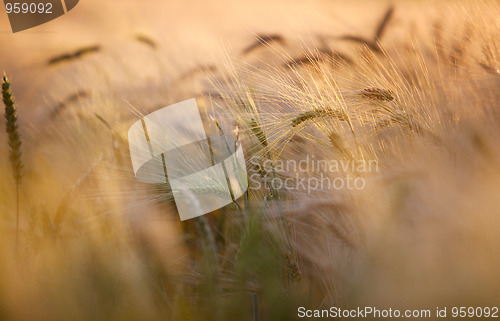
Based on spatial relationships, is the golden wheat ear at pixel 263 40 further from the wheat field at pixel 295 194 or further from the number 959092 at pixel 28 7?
the number 959092 at pixel 28 7

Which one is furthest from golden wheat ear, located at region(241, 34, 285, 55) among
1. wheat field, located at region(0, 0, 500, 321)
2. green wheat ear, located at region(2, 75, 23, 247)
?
green wheat ear, located at region(2, 75, 23, 247)

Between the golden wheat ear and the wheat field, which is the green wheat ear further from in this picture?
the golden wheat ear

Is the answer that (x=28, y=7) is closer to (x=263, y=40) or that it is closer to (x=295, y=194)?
(x=263, y=40)

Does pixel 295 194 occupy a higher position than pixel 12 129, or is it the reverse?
pixel 12 129

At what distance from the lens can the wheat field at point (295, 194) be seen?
534 millimetres

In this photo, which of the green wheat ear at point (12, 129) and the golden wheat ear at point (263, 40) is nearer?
the green wheat ear at point (12, 129)

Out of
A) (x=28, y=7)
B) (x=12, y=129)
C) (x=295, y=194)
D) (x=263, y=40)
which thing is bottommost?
(x=295, y=194)

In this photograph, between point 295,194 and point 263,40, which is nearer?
point 295,194

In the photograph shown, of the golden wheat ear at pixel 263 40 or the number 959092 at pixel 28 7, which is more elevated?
the number 959092 at pixel 28 7

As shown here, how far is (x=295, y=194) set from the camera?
0.58 meters

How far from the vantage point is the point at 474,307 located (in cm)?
55

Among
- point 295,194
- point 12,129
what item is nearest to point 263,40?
point 295,194

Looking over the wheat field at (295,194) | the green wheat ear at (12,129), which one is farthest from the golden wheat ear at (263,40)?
the green wheat ear at (12,129)

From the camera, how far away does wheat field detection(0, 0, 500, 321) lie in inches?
21.0
